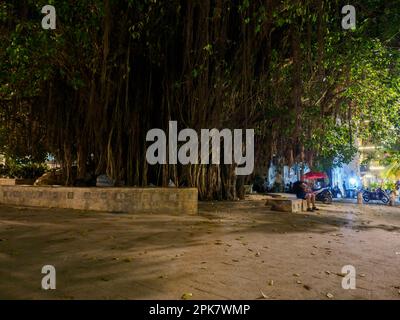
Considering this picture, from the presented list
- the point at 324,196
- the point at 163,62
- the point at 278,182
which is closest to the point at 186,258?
the point at 163,62

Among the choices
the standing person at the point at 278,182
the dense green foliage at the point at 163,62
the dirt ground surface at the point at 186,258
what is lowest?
the dirt ground surface at the point at 186,258

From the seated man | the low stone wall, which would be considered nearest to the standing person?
the seated man

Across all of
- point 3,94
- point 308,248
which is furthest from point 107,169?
point 308,248

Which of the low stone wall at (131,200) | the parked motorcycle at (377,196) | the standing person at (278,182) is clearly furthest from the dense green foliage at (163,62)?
the standing person at (278,182)

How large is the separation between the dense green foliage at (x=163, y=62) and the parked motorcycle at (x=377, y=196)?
24.0 ft

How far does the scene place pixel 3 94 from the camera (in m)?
11.4

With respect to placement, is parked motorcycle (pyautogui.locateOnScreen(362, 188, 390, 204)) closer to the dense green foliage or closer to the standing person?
the standing person

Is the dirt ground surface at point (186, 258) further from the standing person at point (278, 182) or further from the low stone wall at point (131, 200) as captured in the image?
the standing person at point (278, 182)

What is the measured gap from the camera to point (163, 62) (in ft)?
29.1

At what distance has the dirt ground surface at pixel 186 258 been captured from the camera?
9.85 feet

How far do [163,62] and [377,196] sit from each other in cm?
1320

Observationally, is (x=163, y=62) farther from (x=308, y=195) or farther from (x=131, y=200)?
(x=308, y=195)
